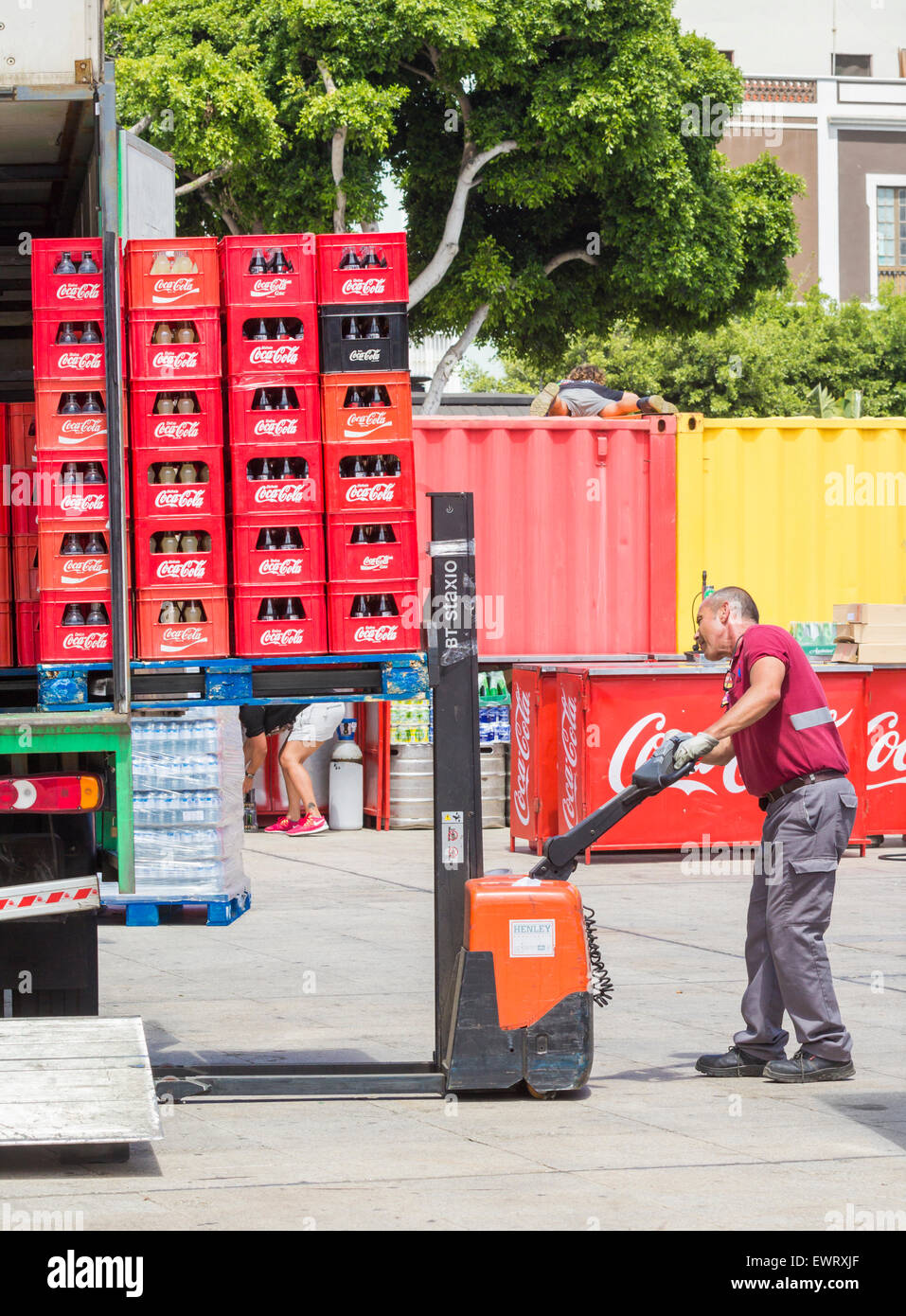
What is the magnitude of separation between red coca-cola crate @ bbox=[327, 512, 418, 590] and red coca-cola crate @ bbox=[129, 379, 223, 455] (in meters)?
0.56

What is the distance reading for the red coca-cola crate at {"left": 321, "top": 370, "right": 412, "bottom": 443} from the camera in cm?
656

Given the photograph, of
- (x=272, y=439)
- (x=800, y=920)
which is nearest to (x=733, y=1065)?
(x=800, y=920)

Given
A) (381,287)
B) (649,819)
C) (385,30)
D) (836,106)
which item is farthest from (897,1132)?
(836,106)

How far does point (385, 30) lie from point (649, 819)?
52.1 ft

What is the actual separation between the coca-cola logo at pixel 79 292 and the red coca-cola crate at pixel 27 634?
1175 mm

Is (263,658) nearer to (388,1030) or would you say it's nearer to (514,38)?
(388,1030)

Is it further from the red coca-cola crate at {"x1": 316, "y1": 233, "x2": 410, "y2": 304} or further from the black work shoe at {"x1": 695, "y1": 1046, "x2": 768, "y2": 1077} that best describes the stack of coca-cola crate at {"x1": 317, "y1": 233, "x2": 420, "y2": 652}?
the black work shoe at {"x1": 695, "y1": 1046, "x2": 768, "y2": 1077}

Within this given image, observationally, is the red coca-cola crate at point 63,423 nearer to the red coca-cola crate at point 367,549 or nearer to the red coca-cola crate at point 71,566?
the red coca-cola crate at point 71,566

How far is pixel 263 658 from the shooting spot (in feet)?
21.4

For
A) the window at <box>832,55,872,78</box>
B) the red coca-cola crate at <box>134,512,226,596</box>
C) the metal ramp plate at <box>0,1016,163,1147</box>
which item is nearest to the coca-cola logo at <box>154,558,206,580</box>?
the red coca-cola crate at <box>134,512,226,596</box>

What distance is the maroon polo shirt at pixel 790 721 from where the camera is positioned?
7.06 metres

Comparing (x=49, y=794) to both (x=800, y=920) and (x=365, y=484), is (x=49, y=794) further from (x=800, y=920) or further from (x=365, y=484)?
(x=800, y=920)

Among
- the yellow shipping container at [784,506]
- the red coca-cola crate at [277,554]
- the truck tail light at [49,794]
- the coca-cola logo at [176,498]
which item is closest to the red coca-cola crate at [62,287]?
the coca-cola logo at [176,498]

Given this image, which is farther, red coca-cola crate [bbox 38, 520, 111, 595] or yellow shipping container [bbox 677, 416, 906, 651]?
yellow shipping container [bbox 677, 416, 906, 651]
